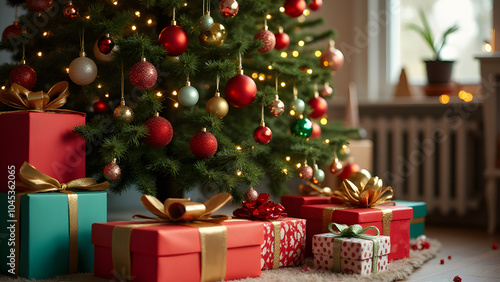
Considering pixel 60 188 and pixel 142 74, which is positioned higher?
pixel 142 74

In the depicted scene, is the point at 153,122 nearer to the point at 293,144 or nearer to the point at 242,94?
the point at 242,94

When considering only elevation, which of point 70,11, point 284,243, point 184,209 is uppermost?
point 70,11

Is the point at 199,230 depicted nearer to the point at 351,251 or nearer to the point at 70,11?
the point at 351,251

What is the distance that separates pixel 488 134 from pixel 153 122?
172cm

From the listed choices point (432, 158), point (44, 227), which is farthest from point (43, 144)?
point (432, 158)

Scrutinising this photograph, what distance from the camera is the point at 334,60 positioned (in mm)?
2287

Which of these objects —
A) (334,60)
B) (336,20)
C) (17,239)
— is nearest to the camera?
(17,239)

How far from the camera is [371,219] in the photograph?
1778 millimetres

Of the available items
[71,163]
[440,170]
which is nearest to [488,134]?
[440,170]

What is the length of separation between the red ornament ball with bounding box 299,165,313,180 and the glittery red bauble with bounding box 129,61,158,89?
1.95 feet

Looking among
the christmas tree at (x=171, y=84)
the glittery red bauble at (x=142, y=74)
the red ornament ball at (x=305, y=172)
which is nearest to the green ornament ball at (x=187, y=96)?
the christmas tree at (x=171, y=84)

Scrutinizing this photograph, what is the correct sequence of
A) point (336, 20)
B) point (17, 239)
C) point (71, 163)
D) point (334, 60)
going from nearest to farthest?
point (17, 239) → point (71, 163) → point (334, 60) → point (336, 20)

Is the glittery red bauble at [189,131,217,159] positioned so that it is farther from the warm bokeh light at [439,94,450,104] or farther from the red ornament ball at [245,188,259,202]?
the warm bokeh light at [439,94,450,104]

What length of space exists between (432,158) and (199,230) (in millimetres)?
1901
